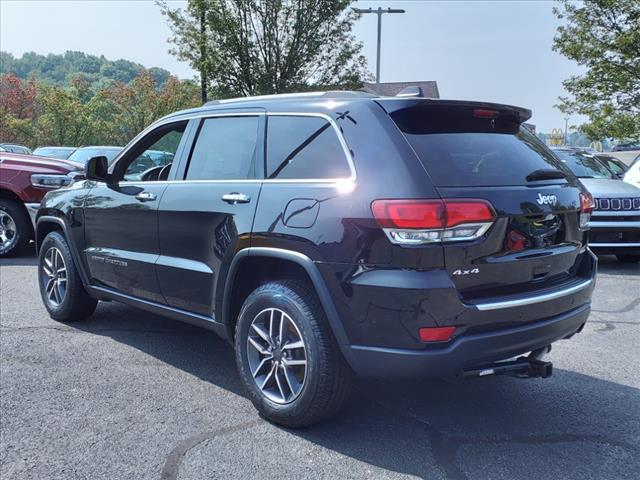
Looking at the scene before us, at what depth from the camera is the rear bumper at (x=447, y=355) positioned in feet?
9.48

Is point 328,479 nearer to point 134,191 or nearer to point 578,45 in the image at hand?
point 134,191

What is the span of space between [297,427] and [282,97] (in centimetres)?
199

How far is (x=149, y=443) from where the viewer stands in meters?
3.27

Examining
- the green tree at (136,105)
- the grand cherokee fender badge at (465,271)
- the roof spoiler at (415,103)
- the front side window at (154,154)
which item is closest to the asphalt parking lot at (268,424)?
the grand cherokee fender badge at (465,271)

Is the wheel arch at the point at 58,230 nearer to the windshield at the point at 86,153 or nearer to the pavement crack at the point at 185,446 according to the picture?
the pavement crack at the point at 185,446

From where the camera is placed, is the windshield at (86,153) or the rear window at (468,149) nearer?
the rear window at (468,149)

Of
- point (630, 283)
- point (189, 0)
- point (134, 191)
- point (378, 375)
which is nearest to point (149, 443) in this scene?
point (378, 375)

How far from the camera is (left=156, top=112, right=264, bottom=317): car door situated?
367 cm

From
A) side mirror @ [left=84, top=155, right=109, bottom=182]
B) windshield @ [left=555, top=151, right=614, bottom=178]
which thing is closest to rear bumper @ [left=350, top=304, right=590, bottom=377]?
side mirror @ [left=84, top=155, right=109, bottom=182]

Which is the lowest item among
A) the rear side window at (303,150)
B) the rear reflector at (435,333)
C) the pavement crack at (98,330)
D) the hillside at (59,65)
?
the pavement crack at (98,330)

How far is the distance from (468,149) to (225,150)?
1627 mm

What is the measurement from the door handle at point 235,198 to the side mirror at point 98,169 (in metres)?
1.59

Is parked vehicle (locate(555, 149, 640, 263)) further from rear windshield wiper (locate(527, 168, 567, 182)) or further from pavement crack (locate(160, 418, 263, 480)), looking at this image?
pavement crack (locate(160, 418, 263, 480))

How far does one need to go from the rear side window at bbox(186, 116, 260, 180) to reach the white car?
26.4 feet
